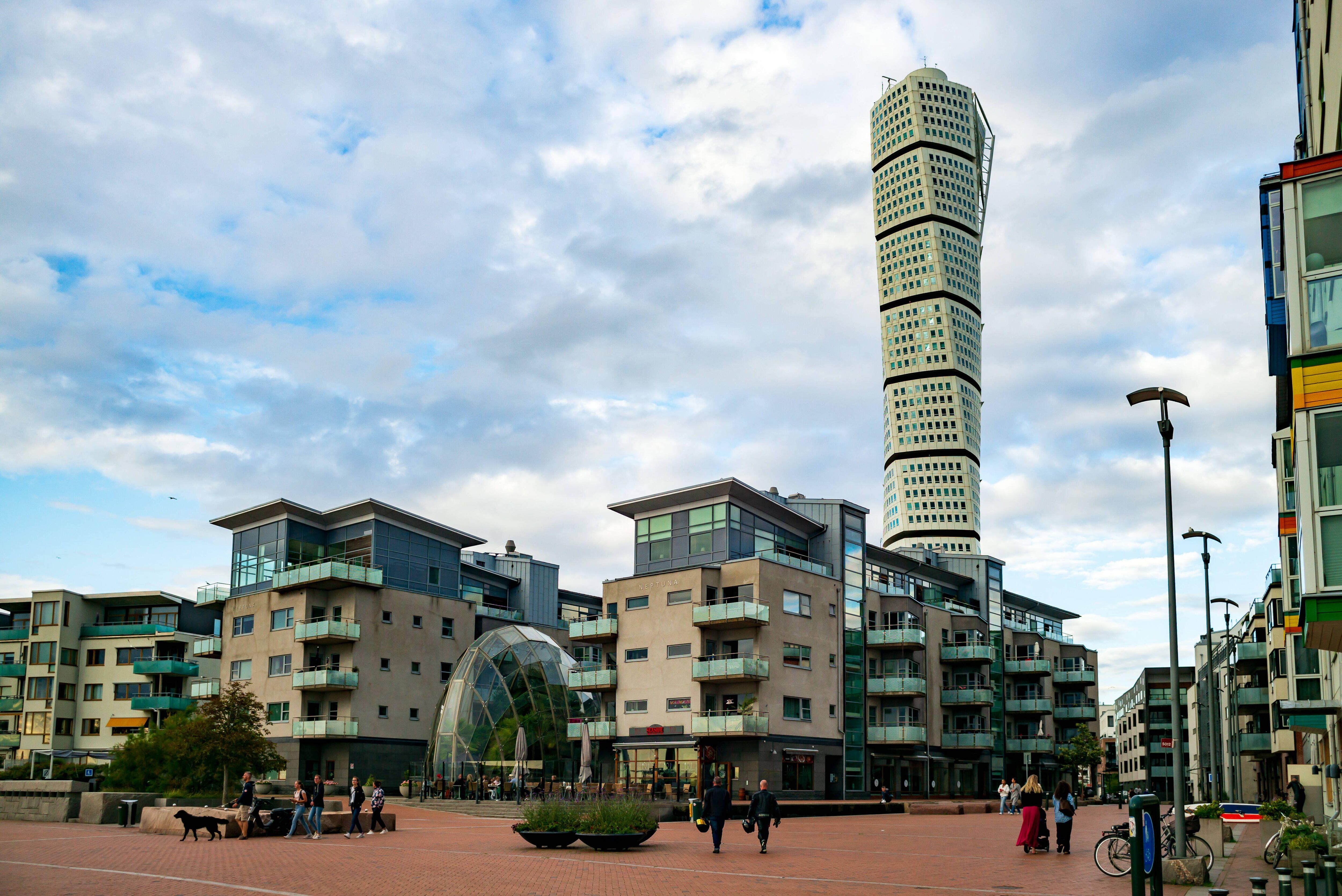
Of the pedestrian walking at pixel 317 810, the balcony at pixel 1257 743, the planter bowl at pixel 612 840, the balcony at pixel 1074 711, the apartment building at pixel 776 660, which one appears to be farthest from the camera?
the balcony at pixel 1074 711

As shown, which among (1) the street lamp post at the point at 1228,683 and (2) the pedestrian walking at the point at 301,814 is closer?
(2) the pedestrian walking at the point at 301,814

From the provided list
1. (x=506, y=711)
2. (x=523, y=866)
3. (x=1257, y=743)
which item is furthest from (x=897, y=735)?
(x=523, y=866)

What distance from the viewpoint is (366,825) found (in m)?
34.3

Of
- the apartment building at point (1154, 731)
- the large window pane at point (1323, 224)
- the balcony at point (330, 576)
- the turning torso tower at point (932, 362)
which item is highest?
the turning torso tower at point (932, 362)

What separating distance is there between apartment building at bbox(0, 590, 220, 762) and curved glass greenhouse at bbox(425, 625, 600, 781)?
3165 cm

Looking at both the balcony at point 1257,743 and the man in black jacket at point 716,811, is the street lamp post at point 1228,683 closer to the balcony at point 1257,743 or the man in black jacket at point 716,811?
the balcony at point 1257,743

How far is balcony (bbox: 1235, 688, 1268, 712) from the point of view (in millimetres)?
63781

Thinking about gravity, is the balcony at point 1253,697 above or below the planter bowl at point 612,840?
above

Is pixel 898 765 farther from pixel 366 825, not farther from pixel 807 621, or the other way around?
pixel 366 825

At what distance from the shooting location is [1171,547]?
75.6 feet

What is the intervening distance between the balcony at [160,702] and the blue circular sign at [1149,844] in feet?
256

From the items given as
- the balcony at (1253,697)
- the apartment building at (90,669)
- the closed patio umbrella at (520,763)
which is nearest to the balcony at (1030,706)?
the balcony at (1253,697)

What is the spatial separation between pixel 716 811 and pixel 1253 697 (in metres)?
50.2

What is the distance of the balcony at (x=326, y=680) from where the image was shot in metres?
62.4
